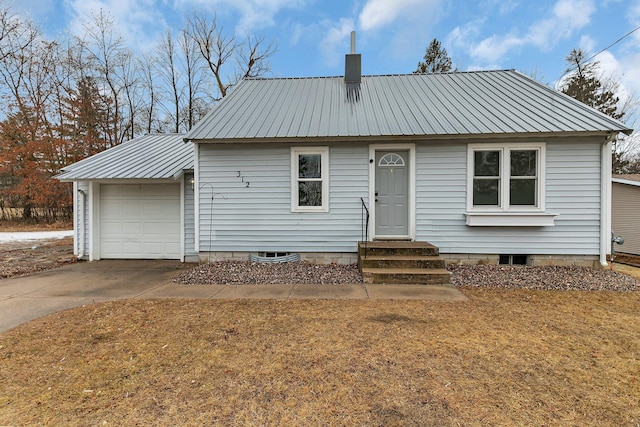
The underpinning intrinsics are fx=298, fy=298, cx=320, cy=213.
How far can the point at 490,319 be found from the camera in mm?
3850

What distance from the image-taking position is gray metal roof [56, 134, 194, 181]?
→ 745 centimetres

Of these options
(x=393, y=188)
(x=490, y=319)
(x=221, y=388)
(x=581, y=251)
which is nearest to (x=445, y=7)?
(x=393, y=188)

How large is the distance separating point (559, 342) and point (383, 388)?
87.0 inches

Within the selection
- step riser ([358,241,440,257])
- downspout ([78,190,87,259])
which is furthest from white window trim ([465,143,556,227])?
downspout ([78,190,87,259])

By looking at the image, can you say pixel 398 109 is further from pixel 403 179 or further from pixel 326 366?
pixel 326 366

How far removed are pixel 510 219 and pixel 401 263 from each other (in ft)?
9.27

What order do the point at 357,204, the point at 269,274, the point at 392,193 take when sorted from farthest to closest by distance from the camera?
1. the point at 392,193
2. the point at 357,204
3. the point at 269,274

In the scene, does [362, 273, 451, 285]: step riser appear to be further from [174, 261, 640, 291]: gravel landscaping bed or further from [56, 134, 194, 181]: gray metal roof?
[56, 134, 194, 181]: gray metal roof

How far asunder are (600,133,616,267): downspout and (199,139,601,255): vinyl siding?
0.08 m

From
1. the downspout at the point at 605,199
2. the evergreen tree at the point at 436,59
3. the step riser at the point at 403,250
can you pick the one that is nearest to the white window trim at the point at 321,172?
the step riser at the point at 403,250

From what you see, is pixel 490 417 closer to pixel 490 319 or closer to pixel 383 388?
pixel 383 388

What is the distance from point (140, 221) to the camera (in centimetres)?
818

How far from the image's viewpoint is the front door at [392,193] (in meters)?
6.98

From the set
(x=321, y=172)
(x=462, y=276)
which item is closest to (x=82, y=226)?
(x=321, y=172)
